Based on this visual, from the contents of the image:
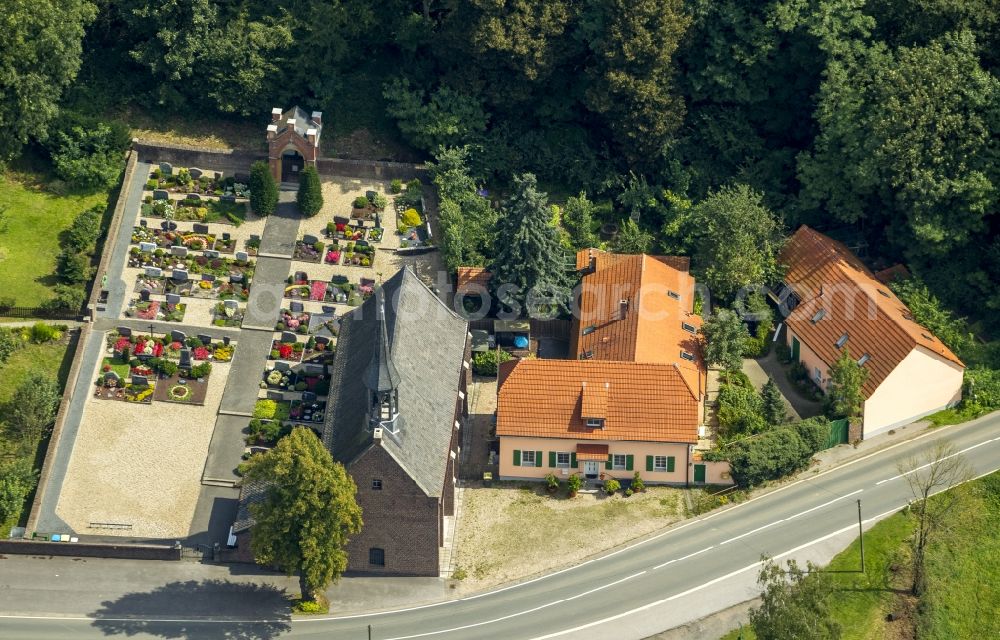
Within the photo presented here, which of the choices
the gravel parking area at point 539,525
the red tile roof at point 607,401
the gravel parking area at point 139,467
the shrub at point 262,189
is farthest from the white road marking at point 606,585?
the shrub at point 262,189

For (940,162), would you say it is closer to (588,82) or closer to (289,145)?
(588,82)

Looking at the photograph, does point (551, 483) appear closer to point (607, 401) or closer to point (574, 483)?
point (574, 483)

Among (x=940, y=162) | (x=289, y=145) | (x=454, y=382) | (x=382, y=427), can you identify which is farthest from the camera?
(x=289, y=145)

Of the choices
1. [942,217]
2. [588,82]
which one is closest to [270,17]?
[588,82]

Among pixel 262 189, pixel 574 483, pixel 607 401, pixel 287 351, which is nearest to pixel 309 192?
pixel 262 189

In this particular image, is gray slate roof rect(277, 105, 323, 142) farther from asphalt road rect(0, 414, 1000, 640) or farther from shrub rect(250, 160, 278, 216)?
asphalt road rect(0, 414, 1000, 640)

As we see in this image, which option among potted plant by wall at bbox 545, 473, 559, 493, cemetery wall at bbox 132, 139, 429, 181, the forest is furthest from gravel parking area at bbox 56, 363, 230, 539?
the forest
